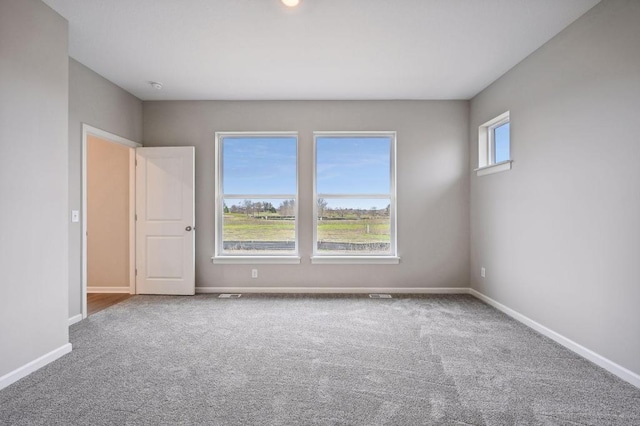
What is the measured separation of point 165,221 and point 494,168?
172 inches

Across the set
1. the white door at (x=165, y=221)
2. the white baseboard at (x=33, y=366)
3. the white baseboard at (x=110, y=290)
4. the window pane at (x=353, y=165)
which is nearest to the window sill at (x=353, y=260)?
the window pane at (x=353, y=165)

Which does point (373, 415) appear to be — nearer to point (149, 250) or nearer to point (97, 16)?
point (97, 16)

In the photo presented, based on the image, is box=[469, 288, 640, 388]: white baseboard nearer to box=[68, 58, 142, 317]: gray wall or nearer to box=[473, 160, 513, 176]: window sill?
box=[473, 160, 513, 176]: window sill

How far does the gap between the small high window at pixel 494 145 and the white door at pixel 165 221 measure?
3920 millimetres

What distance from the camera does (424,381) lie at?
2268 millimetres

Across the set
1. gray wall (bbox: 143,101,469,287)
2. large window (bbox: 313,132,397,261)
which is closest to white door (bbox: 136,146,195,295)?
gray wall (bbox: 143,101,469,287)

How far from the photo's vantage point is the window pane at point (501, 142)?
402 cm

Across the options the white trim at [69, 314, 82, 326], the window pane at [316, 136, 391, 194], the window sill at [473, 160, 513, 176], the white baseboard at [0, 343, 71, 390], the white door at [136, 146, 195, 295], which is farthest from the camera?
the window pane at [316, 136, 391, 194]

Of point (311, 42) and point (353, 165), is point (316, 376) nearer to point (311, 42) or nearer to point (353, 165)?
point (311, 42)

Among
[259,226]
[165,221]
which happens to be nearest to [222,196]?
[259,226]

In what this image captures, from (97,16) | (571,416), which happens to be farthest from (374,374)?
(97,16)

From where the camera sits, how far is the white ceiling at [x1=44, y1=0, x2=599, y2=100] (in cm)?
260

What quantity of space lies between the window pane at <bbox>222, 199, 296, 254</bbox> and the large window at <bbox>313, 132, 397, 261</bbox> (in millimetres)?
420

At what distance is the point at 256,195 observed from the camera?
4832 millimetres
